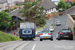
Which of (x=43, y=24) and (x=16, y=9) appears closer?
(x=43, y=24)

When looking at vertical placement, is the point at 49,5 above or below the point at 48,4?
below

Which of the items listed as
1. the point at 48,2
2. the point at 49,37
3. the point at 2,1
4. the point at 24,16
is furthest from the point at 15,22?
the point at 49,37

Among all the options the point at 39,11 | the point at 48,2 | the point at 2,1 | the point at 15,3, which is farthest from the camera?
the point at 15,3

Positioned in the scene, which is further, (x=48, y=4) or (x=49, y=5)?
(x=49, y=5)

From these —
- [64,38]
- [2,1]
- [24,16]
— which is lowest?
[64,38]

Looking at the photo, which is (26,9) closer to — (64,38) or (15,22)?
(15,22)

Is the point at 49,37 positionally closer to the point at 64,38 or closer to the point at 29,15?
the point at 64,38

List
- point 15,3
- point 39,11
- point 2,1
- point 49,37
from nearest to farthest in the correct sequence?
1. point 49,37
2. point 39,11
3. point 2,1
4. point 15,3

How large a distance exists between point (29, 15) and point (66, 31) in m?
70.9

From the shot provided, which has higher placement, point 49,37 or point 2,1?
point 2,1

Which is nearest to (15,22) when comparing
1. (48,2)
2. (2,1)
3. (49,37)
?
(2,1)

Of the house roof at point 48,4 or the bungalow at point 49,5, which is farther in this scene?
the house roof at point 48,4

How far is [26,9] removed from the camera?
108 meters

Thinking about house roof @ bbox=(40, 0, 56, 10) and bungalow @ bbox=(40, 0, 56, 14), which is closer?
bungalow @ bbox=(40, 0, 56, 14)
